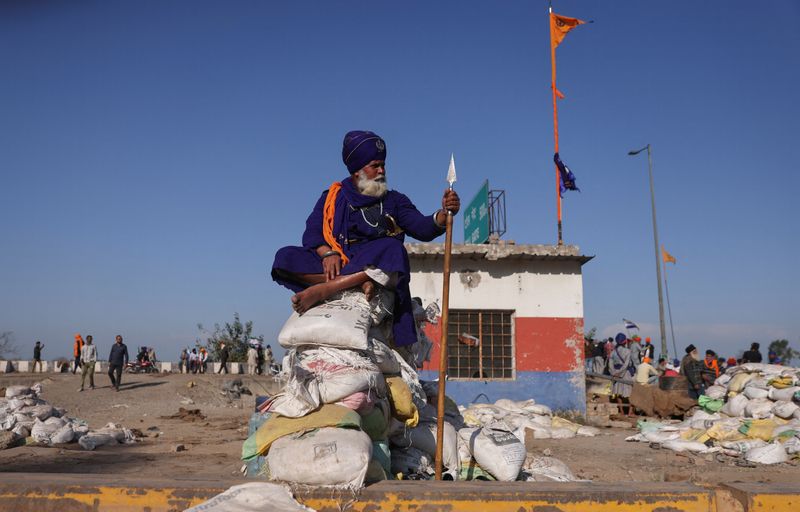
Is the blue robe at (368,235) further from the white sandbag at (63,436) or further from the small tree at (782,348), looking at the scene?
the small tree at (782,348)

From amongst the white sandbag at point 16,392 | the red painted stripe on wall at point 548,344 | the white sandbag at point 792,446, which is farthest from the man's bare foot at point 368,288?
the white sandbag at point 16,392

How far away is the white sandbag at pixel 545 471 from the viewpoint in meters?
3.09

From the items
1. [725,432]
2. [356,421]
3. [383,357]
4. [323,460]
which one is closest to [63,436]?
[383,357]

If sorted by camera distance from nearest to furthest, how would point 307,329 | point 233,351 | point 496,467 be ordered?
point 307,329 → point 496,467 → point 233,351

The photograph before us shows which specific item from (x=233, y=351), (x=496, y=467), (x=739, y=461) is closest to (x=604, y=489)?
(x=496, y=467)

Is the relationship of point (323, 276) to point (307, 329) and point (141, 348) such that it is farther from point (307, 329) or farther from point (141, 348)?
point (141, 348)

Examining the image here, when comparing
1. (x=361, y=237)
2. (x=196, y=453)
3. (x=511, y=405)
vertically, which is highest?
(x=361, y=237)

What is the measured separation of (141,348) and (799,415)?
2656 cm

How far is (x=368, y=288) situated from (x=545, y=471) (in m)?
1.30

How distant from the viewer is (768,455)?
27.6 feet

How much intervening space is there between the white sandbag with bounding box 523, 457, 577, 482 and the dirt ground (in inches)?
25.4

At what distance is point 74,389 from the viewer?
1783 centimetres

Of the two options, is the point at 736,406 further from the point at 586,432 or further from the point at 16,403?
the point at 16,403

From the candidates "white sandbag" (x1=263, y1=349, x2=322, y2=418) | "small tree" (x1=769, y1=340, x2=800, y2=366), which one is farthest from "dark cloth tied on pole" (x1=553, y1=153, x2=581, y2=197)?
"small tree" (x1=769, y1=340, x2=800, y2=366)
